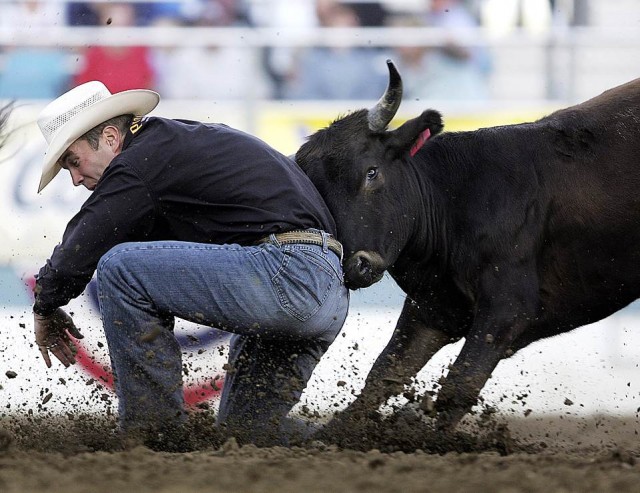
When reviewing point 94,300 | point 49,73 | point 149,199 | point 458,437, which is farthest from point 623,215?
point 49,73

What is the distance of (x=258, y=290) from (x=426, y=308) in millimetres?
1258

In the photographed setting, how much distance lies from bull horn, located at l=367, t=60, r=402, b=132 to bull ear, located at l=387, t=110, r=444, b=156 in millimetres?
80

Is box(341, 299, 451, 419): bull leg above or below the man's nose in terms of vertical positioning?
below

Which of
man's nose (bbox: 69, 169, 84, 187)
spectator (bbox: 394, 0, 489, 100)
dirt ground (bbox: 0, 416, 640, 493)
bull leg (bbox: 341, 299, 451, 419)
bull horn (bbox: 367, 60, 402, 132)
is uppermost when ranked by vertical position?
bull horn (bbox: 367, 60, 402, 132)

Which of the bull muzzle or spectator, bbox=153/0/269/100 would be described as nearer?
the bull muzzle

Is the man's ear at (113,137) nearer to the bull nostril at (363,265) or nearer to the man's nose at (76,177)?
the man's nose at (76,177)

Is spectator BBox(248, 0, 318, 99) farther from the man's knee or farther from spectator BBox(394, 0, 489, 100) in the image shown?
the man's knee

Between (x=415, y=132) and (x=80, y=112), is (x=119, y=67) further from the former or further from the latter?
(x=80, y=112)

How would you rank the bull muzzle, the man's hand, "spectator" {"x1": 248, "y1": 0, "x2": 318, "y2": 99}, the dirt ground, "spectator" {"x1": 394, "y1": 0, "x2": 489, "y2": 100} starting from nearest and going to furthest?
the dirt ground, the man's hand, the bull muzzle, "spectator" {"x1": 394, "y1": 0, "x2": 489, "y2": 100}, "spectator" {"x1": 248, "y1": 0, "x2": 318, "y2": 99}

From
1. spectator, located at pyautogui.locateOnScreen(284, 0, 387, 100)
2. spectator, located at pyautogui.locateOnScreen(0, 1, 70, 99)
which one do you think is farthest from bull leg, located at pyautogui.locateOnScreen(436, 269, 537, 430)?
spectator, located at pyautogui.locateOnScreen(0, 1, 70, 99)

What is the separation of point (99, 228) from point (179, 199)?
0.99 feet

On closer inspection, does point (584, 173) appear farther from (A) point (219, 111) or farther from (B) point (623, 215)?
(A) point (219, 111)

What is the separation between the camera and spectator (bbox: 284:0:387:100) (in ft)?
26.0

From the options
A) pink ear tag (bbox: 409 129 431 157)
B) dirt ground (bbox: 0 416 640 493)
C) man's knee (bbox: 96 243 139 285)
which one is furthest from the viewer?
pink ear tag (bbox: 409 129 431 157)
